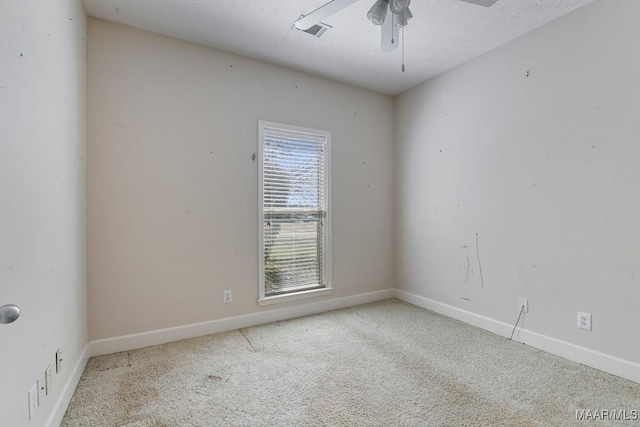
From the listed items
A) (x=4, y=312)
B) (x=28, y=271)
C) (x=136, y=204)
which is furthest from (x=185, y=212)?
(x=4, y=312)

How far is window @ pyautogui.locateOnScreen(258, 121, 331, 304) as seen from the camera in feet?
9.65

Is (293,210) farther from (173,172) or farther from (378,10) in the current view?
(378,10)

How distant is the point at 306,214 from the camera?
3.21 meters

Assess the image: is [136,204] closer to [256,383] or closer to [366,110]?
[256,383]

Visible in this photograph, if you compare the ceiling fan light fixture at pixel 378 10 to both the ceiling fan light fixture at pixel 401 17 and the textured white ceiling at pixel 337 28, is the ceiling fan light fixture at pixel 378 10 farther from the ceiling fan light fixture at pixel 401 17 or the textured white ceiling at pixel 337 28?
the textured white ceiling at pixel 337 28

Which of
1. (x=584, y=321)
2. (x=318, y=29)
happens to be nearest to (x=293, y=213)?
(x=318, y=29)

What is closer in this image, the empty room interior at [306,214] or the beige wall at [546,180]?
the empty room interior at [306,214]

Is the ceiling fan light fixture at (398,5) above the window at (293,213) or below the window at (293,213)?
above

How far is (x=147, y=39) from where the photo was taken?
242 centimetres

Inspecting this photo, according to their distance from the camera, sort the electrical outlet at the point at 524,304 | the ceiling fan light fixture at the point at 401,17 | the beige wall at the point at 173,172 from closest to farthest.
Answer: the ceiling fan light fixture at the point at 401,17
the beige wall at the point at 173,172
the electrical outlet at the point at 524,304

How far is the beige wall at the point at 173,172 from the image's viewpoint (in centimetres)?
228

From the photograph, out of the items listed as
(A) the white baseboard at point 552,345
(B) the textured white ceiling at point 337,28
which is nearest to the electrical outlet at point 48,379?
(B) the textured white ceiling at point 337,28

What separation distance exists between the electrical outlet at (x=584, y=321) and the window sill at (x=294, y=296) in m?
2.10

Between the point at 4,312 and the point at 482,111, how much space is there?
334 centimetres
